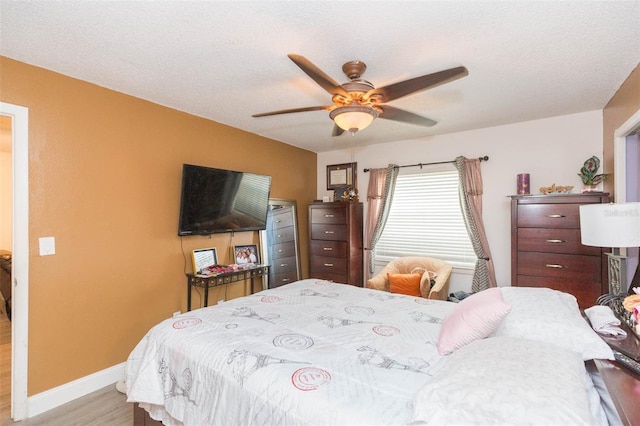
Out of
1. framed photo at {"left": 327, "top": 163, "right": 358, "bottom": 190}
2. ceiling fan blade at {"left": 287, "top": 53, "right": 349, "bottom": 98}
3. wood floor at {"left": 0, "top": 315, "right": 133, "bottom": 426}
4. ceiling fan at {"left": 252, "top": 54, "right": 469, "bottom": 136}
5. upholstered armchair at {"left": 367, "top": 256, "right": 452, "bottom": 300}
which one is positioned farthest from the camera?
framed photo at {"left": 327, "top": 163, "right": 358, "bottom": 190}

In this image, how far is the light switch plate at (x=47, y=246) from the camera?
2.41 metres

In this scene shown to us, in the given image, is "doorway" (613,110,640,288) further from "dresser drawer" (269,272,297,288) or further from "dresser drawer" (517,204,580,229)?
"dresser drawer" (269,272,297,288)

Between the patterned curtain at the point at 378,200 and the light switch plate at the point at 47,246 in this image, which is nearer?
the light switch plate at the point at 47,246

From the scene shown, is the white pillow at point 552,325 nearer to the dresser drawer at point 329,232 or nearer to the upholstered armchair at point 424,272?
the upholstered armchair at point 424,272

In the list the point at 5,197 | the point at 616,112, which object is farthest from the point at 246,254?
the point at 5,197

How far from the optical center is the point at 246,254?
399 cm

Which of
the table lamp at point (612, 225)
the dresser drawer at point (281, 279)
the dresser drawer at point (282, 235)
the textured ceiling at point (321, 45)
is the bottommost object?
the dresser drawer at point (281, 279)

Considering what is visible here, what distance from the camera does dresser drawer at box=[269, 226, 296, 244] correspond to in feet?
14.8

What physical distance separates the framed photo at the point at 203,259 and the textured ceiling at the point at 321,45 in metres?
1.61

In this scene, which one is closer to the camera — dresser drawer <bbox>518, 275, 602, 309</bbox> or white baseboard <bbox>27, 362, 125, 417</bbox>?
white baseboard <bbox>27, 362, 125, 417</bbox>

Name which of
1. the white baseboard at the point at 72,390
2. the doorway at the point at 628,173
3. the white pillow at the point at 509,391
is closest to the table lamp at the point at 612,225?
the doorway at the point at 628,173

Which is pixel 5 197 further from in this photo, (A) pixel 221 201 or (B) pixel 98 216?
(A) pixel 221 201

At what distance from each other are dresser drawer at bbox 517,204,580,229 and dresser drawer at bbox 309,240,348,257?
7.27 ft

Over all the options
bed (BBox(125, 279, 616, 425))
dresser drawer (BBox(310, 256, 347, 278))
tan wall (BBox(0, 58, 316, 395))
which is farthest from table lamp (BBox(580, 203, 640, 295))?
tan wall (BBox(0, 58, 316, 395))
